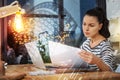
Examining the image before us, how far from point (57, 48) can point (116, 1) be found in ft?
1.79

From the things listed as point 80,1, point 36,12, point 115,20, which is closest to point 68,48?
point 115,20

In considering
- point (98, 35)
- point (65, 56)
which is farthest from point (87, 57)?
point (98, 35)

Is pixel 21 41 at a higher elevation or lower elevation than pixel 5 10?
lower

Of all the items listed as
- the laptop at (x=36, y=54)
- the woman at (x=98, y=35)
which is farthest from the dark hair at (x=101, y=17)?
→ the laptop at (x=36, y=54)

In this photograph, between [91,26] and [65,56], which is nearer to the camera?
[65,56]

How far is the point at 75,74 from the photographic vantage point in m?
0.44

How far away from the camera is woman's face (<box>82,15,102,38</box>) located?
22.9 inches

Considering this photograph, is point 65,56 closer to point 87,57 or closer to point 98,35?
point 87,57

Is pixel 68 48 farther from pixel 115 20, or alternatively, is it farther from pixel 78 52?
pixel 115 20

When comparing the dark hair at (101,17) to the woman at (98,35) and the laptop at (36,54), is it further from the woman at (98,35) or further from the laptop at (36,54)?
the laptop at (36,54)

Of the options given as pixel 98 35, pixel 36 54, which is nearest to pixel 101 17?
pixel 98 35

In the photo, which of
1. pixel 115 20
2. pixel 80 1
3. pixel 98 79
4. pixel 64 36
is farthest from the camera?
pixel 64 36

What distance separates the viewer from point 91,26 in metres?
0.60

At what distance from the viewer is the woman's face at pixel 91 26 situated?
583 millimetres
